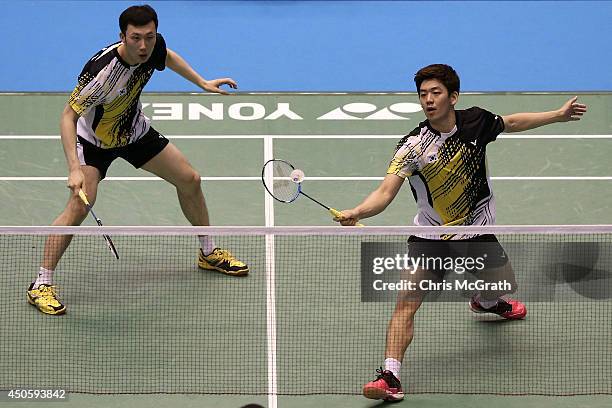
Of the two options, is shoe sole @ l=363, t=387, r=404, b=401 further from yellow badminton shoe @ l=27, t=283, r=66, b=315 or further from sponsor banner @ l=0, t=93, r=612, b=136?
sponsor banner @ l=0, t=93, r=612, b=136

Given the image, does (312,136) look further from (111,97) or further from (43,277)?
(43,277)

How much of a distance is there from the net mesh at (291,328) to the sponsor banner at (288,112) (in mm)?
Result: 2672

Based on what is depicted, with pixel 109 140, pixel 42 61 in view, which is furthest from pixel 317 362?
pixel 42 61

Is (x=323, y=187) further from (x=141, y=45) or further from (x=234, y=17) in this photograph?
(x=234, y=17)

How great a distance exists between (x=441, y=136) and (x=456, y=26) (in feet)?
23.9

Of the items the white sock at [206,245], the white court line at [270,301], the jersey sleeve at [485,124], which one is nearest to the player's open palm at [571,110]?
the jersey sleeve at [485,124]

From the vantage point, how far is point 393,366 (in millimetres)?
7441

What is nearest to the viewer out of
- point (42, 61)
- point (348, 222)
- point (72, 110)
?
point (348, 222)

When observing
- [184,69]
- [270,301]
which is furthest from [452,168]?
[184,69]

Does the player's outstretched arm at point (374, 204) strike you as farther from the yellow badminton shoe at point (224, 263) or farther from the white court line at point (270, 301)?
the yellow badminton shoe at point (224, 263)

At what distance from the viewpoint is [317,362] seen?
7793mm

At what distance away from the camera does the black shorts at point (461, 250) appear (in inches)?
Result: 299

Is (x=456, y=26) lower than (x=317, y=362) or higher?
higher

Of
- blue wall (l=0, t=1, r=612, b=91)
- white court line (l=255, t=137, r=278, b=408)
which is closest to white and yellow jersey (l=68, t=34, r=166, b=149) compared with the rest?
white court line (l=255, t=137, r=278, b=408)
